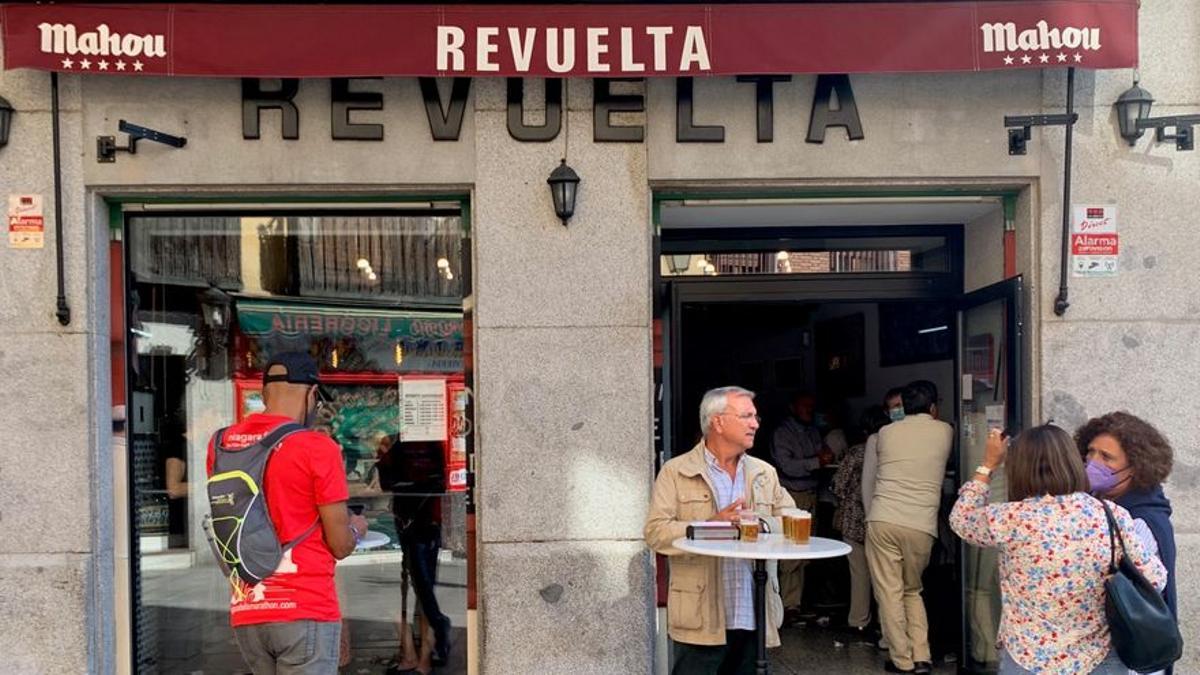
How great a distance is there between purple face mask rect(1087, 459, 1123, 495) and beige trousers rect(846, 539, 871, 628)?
3.63 meters

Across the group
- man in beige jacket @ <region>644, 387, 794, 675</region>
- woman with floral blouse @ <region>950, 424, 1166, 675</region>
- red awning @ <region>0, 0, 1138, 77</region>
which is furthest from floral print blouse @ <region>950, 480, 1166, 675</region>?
red awning @ <region>0, 0, 1138, 77</region>

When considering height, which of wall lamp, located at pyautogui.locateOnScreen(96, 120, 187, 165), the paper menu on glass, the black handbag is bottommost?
the black handbag

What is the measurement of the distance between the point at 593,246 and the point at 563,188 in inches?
13.9

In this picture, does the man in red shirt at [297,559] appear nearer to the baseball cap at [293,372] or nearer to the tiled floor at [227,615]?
the baseball cap at [293,372]

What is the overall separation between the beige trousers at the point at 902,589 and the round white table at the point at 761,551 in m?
2.37

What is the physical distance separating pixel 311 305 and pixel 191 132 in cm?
119

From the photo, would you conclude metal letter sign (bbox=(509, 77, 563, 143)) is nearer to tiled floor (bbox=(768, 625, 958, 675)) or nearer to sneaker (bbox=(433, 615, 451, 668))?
sneaker (bbox=(433, 615, 451, 668))

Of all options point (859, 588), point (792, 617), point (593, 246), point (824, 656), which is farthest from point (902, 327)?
point (593, 246)

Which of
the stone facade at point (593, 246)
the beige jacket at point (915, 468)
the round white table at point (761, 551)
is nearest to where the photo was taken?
the round white table at point (761, 551)

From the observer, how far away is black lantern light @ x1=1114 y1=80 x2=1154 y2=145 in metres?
5.64

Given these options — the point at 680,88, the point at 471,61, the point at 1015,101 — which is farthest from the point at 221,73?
the point at 1015,101

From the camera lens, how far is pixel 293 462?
152 inches

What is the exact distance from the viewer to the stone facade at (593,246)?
568cm

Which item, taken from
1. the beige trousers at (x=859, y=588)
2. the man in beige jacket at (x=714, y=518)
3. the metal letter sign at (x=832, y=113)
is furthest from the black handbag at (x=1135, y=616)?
the beige trousers at (x=859, y=588)
